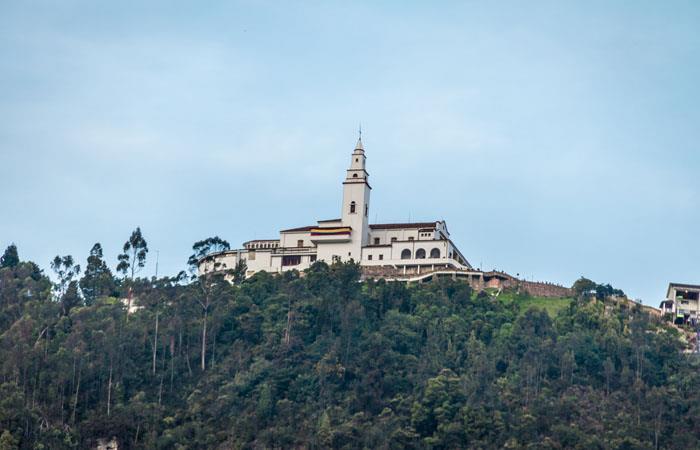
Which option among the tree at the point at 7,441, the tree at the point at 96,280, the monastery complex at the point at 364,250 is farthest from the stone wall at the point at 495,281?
the tree at the point at 7,441

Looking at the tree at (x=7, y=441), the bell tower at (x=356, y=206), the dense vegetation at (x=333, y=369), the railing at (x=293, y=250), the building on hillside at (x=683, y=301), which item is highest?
the bell tower at (x=356, y=206)

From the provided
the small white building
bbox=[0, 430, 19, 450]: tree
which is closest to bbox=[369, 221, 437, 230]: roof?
the small white building

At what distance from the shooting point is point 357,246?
94562 mm

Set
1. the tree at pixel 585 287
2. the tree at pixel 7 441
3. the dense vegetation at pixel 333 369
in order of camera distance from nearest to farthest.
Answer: the tree at pixel 7 441 < the dense vegetation at pixel 333 369 < the tree at pixel 585 287

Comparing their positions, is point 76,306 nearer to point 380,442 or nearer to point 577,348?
point 380,442

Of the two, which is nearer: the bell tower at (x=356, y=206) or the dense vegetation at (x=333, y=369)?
the dense vegetation at (x=333, y=369)

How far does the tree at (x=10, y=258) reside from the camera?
96.9 meters

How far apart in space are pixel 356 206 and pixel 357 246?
120 inches

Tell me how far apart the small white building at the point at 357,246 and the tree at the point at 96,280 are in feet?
24.0

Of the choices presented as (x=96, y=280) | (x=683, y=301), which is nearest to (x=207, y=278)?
(x=96, y=280)

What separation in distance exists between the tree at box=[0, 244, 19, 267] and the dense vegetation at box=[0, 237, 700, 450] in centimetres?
826

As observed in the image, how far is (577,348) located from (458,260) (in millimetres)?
19629

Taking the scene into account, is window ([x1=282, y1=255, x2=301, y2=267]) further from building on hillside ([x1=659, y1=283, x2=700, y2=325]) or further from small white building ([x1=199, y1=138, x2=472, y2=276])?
building on hillside ([x1=659, y1=283, x2=700, y2=325])

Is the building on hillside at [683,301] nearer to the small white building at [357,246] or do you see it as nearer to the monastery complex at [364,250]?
the monastery complex at [364,250]
